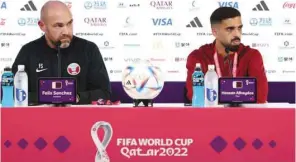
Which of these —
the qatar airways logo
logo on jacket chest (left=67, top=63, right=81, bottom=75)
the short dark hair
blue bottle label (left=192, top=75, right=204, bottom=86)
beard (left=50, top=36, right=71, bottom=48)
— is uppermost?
the qatar airways logo

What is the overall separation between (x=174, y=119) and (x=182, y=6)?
10.5 ft

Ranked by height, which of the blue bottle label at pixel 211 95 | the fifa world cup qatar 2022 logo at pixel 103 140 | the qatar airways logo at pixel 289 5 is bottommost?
the fifa world cup qatar 2022 logo at pixel 103 140

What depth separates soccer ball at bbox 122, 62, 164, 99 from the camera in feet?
8.68

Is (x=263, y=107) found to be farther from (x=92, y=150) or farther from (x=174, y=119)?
(x=92, y=150)

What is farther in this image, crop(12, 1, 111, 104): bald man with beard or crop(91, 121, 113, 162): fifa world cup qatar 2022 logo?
crop(12, 1, 111, 104): bald man with beard

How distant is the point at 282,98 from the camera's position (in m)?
5.38

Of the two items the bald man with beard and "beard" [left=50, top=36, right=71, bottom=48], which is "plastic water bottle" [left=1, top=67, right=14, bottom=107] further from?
"beard" [left=50, top=36, right=71, bottom=48]

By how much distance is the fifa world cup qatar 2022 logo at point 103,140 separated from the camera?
2600mm

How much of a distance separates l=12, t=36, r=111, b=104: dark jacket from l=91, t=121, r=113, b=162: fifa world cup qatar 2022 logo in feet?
5.66

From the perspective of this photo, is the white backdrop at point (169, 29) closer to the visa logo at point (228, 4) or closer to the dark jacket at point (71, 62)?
the visa logo at point (228, 4)

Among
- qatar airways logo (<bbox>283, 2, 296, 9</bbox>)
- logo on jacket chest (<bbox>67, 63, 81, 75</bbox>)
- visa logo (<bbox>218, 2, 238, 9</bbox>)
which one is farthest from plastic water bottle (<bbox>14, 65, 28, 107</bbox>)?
qatar airways logo (<bbox>283, 2, 296, 9</bbox>)

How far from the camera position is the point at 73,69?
4492 mm

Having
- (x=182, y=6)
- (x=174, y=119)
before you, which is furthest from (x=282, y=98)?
(x=174, y=119)

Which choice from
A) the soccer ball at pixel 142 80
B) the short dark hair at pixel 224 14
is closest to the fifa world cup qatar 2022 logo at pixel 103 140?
the soccer ball at pixel 142 80
